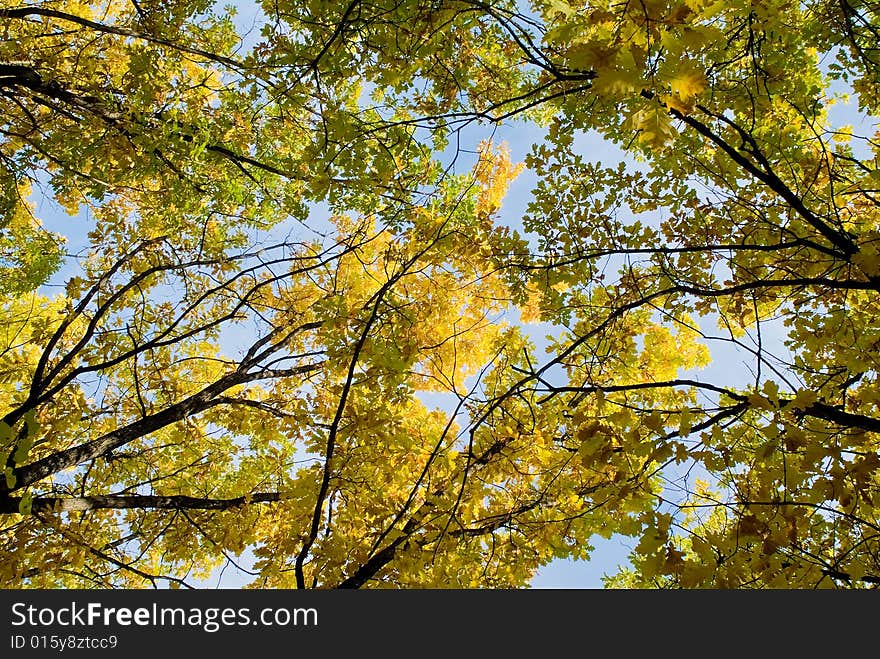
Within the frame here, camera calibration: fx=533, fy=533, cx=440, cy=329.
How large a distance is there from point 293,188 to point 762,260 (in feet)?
12.0

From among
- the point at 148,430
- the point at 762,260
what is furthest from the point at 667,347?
the point at 148,430

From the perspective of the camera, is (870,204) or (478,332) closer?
(870,204)

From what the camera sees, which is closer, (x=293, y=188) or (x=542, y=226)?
(x=542, y=226)

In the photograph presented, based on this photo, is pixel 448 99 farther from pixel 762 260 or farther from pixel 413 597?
pixel 413 597

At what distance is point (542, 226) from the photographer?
138 inches

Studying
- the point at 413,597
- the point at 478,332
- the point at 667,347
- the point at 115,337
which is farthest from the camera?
the point at 478,332

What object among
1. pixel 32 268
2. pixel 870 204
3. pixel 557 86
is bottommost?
pixel 870 204

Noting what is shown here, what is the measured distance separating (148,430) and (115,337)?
98 centimetres

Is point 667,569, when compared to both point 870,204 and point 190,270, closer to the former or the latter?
point 870,204

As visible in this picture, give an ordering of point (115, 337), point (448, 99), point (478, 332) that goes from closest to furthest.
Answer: point (448, 99), point (115, 337), point (478, 332)

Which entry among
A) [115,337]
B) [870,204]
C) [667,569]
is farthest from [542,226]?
[115,337]

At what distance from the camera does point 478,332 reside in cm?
555

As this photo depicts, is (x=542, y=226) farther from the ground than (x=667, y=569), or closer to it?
farther from the ground

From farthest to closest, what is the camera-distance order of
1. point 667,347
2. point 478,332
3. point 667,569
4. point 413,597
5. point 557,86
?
1. point 478,332
2. point 667,347
3. point 557,86
4. point 413,597
5. point 667,569
